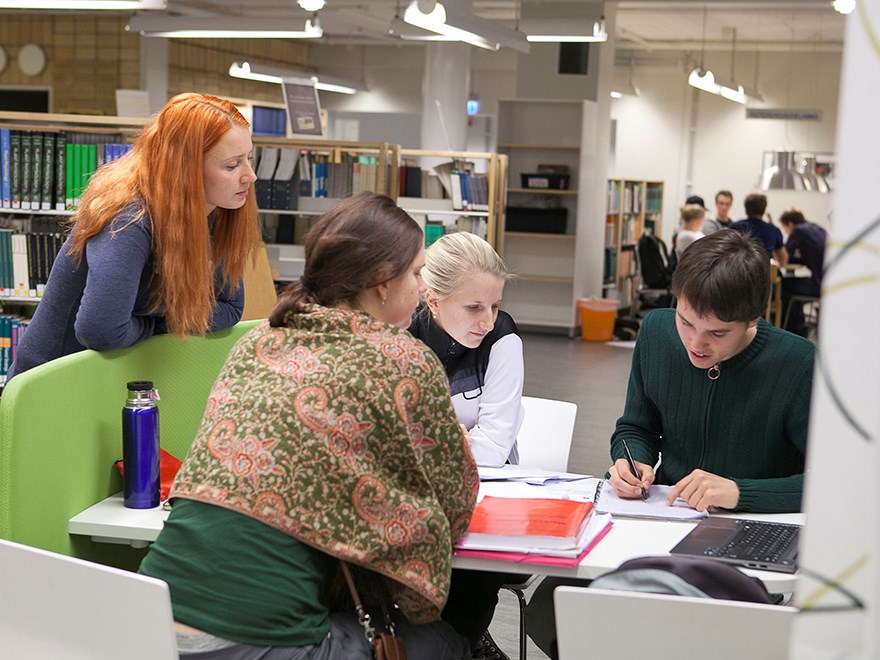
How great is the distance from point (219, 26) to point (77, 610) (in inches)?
355

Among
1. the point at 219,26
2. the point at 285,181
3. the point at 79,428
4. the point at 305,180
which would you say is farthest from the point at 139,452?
the point at 219,26

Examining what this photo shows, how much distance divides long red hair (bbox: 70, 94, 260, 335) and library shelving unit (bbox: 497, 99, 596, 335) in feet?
26.8

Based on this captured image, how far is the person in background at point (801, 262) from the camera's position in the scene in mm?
10672

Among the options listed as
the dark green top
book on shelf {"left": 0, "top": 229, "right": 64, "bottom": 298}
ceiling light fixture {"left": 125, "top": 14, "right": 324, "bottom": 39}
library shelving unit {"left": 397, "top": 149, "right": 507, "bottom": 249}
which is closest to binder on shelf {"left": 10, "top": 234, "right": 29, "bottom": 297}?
book on shelf {"left": 0, "top": 229, "right": 64, "bottom": 298}

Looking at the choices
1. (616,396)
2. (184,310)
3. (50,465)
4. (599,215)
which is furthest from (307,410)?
(599,215)

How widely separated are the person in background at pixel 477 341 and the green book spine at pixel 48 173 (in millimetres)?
3128

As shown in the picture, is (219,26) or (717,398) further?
(219,26)

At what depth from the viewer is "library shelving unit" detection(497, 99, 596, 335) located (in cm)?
1076

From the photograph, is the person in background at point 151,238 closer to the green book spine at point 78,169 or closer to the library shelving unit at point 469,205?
the green book spine at point 78,169

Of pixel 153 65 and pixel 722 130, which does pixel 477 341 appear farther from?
pixel 722 130

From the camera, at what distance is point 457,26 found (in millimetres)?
8211

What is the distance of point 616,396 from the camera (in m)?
7.86

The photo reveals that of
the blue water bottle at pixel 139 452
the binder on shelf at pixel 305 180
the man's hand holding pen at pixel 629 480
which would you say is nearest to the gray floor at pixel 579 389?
the man's hand holding pen at pixel 629 480

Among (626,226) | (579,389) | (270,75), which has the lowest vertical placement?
(579,389)
